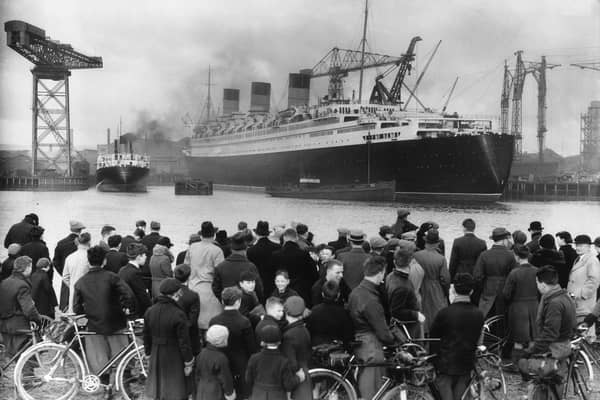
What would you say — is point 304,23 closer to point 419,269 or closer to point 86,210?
point 419,269

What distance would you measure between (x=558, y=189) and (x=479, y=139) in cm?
944

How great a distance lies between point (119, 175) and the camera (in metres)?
40.7

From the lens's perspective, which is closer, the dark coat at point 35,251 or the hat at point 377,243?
the hat at point 377,243

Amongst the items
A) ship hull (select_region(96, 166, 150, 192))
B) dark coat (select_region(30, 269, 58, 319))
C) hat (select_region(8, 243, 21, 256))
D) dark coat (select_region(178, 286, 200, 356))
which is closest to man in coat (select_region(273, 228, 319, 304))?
dark coat (select_region(178, 286, 200, 356))

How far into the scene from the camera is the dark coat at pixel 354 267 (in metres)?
5.46

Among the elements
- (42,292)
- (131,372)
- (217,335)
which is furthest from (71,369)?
(42,292)

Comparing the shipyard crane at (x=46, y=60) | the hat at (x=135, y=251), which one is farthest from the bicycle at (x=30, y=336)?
the shipyard crane at (x=46, y=60)

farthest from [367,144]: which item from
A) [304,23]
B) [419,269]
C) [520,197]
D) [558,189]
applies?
[419,269]

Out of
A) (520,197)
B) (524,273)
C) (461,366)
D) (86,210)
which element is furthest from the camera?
(520,197)

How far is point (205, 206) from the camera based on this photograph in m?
26.0

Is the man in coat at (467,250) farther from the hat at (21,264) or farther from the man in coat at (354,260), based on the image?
A: the hat at (21,264)

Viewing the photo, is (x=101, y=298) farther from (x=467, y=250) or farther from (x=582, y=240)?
(x=582, y=240)

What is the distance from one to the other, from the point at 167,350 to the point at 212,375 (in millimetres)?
480

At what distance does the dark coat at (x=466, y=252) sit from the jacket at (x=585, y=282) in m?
0.92
